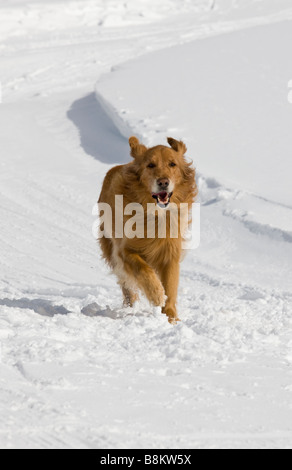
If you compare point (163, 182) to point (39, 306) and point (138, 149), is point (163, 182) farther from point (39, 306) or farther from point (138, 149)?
point (39, 306)

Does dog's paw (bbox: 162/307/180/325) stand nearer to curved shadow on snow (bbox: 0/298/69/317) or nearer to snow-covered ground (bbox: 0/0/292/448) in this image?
snow-covered ground (bbox: 0/0/292/448)

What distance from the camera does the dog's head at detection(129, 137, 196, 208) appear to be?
5.54 metres

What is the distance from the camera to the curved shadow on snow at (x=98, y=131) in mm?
12141

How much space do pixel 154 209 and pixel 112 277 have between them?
2252 millimetres

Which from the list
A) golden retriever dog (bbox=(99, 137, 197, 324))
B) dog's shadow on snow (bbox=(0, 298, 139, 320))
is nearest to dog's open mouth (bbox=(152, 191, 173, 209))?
golden retriever dog (bbox=(99, 137, 197, 324))

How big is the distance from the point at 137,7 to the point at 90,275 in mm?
17446

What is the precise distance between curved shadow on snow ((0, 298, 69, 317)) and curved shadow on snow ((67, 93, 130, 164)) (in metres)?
5.59

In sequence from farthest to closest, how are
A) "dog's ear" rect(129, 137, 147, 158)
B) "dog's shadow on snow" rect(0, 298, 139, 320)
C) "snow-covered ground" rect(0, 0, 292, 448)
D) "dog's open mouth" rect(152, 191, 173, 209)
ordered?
"dog's shadow on snow" rect(0, 298, 139, 320) → "dog's ear" rect(129, 137, 147, 158) → "dog's open mouth" rect(152, 191, 173, 209) → "snow-covered ground" rect(0, 0, 292, 448)

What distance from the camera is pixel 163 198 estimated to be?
5.62 meters

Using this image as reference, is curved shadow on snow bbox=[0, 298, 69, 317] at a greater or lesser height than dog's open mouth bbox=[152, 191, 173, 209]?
lesser

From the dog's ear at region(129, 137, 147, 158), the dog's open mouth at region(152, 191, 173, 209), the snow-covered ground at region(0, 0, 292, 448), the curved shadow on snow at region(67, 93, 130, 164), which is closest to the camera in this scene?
the snow-covered ground at region(0, 0, 292, 448)

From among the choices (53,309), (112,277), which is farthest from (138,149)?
(112,277)

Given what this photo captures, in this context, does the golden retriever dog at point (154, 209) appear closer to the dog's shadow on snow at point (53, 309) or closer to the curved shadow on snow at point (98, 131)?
the dog's shadow on snow at point (53, 309)

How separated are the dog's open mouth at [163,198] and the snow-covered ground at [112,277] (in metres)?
0.84
